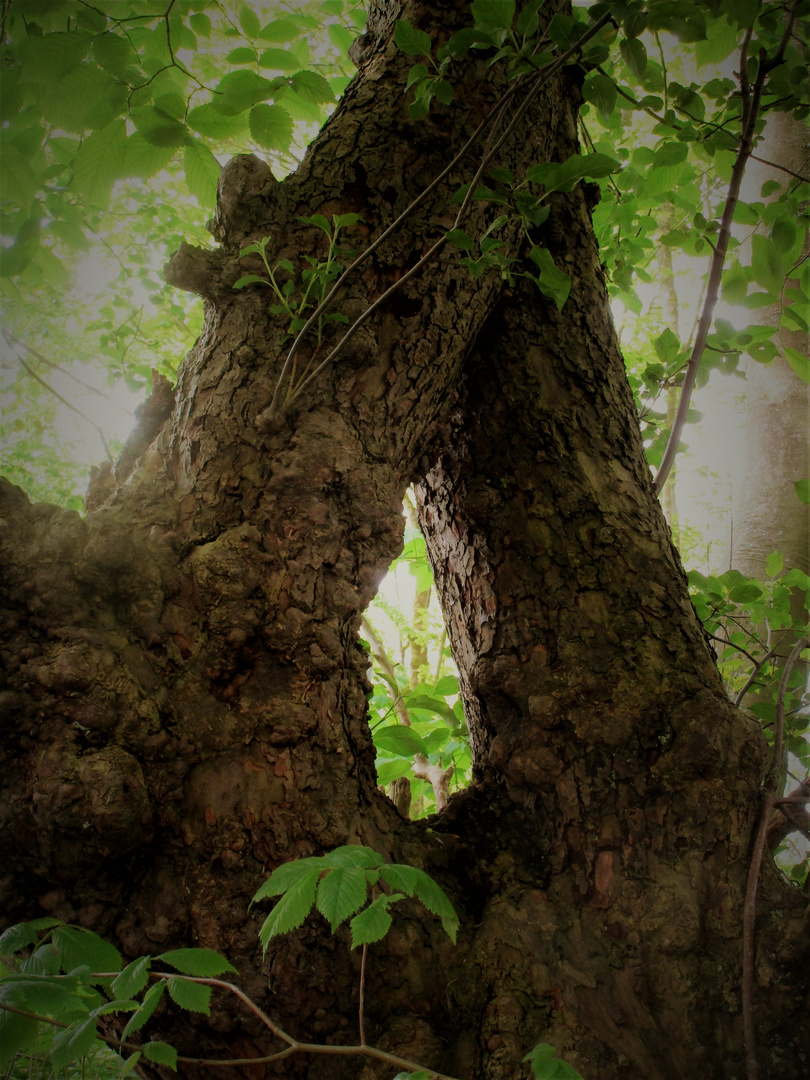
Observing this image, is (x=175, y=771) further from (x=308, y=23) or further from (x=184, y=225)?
(x=184, y=225)

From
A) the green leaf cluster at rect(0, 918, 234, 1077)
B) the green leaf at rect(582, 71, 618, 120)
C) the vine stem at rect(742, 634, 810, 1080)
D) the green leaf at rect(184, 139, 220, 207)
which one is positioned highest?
the green leaf at rect(582, 71, 618, 120)

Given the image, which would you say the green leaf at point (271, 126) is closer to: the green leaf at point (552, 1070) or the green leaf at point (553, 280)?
the green leaf at point (553, 280)

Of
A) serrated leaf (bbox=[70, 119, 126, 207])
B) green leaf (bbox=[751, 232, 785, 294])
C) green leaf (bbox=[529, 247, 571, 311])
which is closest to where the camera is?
green leaf (bbox=[529, 247, 571, 311])

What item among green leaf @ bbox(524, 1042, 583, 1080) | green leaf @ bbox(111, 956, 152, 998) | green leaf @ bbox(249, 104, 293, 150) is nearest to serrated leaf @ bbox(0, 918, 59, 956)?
green leaf @ bbox(111, 956, 152, 998)

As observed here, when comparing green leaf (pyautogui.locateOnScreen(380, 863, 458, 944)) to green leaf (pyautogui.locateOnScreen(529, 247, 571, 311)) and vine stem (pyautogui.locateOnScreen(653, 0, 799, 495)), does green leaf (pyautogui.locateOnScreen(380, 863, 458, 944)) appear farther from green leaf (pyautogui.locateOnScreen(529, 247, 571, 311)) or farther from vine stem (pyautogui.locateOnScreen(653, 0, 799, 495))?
vine stem (pyautogui.locateOnScreen(653, 0, 799, 495))

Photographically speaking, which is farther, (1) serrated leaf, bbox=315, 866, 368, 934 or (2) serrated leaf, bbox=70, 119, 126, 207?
(2) serrated leaf, bbox=70, 119, 126, 207

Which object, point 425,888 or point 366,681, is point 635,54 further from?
point 425,888

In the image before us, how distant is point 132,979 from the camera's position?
613mm

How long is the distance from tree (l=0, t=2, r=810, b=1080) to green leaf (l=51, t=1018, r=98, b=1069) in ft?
0.73

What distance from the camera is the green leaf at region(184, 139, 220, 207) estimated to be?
1.24 m

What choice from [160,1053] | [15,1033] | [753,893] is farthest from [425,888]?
[753,893]

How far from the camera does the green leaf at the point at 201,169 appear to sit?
1243 millimetres

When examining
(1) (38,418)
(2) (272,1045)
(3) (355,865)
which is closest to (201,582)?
(3) (355,865)

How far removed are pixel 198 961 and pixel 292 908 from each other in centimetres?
17
